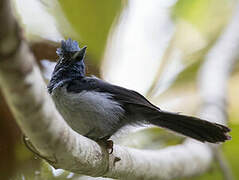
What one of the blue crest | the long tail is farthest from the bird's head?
the long tail

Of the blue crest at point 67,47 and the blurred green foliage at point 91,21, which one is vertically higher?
the blurred green foliage at point 91,21

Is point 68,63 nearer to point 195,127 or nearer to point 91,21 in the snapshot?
point 91,21

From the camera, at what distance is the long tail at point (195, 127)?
250 centimetres

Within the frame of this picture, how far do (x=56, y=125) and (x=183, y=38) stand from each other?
4.00 m

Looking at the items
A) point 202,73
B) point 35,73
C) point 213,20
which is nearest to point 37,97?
point 35,73

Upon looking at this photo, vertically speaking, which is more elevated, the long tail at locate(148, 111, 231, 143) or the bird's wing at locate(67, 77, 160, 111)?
the bird's wing at locate(67, 77, 160, 111)

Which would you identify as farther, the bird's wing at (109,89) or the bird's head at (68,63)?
the bird's head at (68,63)

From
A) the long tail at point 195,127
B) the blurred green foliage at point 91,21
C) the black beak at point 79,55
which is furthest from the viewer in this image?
the blurred green foliage at point 91,21

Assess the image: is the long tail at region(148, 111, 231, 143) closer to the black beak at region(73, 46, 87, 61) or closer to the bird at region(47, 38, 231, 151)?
the bird at region(47, 38, 231, 151)

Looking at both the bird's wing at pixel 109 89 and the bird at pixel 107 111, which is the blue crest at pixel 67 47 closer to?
the bird at pixel 107 111

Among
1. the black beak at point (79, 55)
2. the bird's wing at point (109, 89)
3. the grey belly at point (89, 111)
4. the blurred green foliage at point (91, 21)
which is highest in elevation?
the blurred green foliage at point (91, 21)

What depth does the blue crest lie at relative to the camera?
2.83 meters

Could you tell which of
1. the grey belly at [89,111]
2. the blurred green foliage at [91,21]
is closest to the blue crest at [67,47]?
the blurred green foliage at [91,21]

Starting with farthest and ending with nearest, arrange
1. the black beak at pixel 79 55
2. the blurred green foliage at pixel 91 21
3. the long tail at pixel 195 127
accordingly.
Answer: the blurred green foliage at pixel 91 21 < the black beak at pixel 79 55 < the long tail at pixel 195 127
